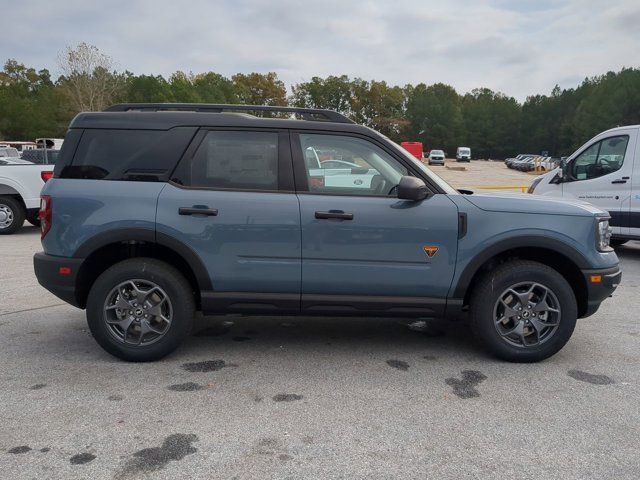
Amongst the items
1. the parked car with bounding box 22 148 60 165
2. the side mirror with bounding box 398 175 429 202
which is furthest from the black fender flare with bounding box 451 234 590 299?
the parked car with bounding box 22 148 60 165

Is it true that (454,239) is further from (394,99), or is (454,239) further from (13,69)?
(394,99)

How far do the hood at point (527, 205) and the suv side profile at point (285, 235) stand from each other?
0.04 feet

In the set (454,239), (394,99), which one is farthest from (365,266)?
(394,99)

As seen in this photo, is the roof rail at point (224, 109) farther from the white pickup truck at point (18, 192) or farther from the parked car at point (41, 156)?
the parked car at point (41, 156)

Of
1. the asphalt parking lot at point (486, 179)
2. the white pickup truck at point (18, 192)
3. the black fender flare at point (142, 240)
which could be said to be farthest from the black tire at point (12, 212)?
the asphalt parking lot at point (486, 179)

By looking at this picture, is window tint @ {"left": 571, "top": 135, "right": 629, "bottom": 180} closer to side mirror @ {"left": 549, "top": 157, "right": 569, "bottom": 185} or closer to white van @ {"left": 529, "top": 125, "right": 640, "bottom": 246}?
white van @ {"left": 529, "top": 125, "right": 640, "bottom": 246}

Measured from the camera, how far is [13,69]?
306ft

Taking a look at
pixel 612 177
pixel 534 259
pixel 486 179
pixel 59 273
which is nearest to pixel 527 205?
pixel 534 259

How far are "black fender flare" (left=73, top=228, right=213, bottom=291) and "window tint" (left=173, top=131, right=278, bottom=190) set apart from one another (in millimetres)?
449

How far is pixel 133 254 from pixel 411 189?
2.24 meters

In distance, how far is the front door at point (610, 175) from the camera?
8.28 meters

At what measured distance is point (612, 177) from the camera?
8.44 metres

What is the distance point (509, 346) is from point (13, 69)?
109 m

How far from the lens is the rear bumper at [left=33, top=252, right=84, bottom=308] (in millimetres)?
4012
